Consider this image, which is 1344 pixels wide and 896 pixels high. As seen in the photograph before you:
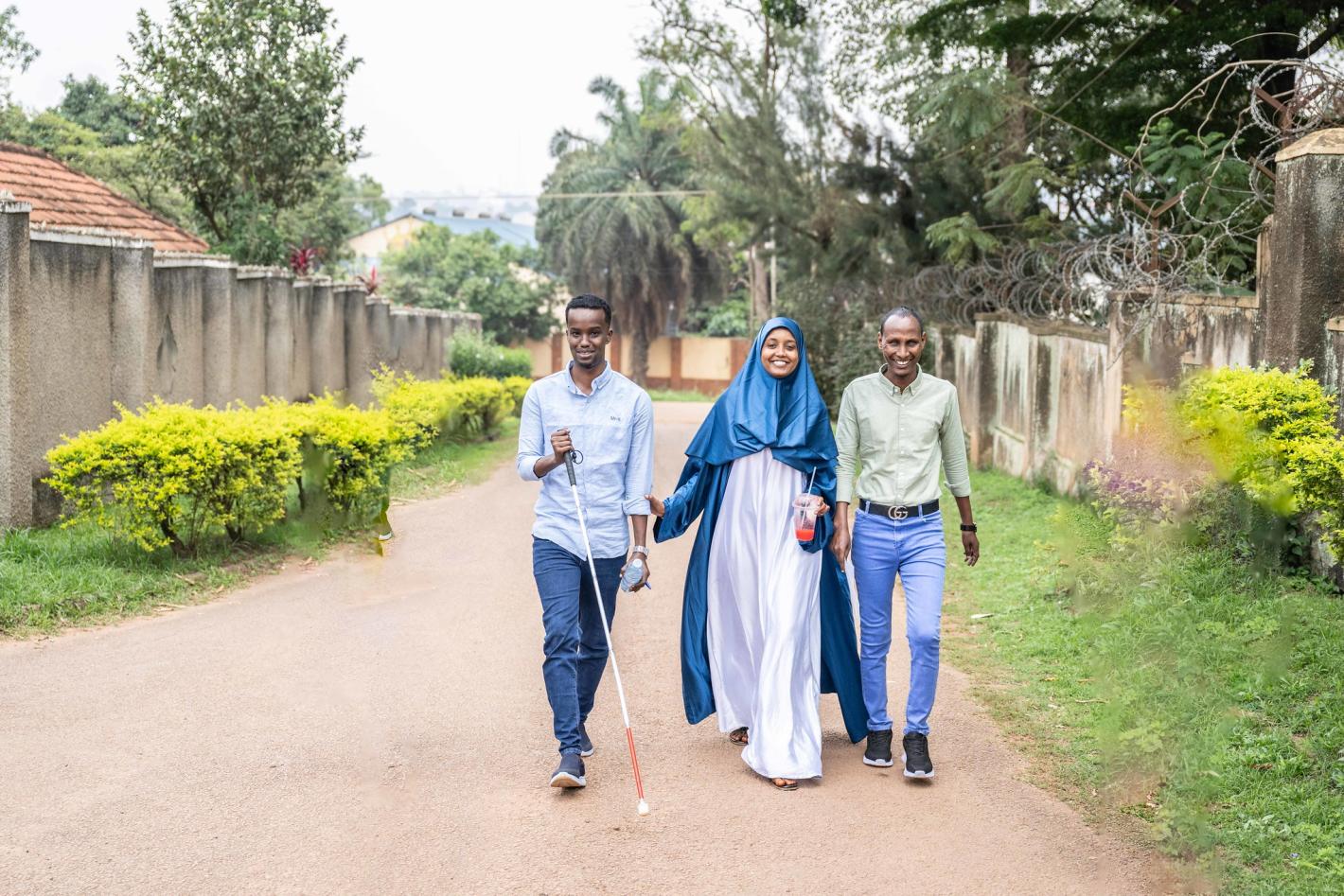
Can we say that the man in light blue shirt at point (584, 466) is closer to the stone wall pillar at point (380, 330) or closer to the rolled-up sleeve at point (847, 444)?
the rolled-up sleeve at point (847, 444)

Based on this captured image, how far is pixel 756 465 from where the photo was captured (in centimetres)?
594

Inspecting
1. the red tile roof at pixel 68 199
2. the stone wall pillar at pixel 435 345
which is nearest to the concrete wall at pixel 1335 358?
the red tile roof at pixel 68 199

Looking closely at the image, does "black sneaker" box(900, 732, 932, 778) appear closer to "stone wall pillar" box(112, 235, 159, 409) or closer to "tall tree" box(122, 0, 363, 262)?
"stone wall pillar" box(112, 235, 159, 409)

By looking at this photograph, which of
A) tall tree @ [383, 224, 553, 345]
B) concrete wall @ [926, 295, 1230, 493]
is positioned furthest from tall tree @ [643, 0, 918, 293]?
tall tree @ [383, 224, 553, 345]

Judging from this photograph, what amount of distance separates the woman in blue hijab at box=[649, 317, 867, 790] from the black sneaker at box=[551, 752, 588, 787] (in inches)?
27.9

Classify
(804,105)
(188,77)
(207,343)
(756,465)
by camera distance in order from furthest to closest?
A: (804,105) → (188,77) → (207,343) → (756,465)

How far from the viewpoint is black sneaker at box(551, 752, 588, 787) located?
5.38 metres

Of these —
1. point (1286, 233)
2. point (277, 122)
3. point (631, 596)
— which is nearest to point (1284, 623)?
point (1286, 233)

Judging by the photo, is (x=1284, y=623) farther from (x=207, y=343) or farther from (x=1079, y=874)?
(x=207, y=343)

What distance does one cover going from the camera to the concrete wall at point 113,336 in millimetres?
10055

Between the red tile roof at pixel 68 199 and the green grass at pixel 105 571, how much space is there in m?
3.84

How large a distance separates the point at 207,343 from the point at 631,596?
642cm

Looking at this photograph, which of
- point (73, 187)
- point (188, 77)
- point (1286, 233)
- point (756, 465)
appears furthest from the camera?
point (188, 77)

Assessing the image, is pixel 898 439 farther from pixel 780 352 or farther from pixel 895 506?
pixel 780 352
